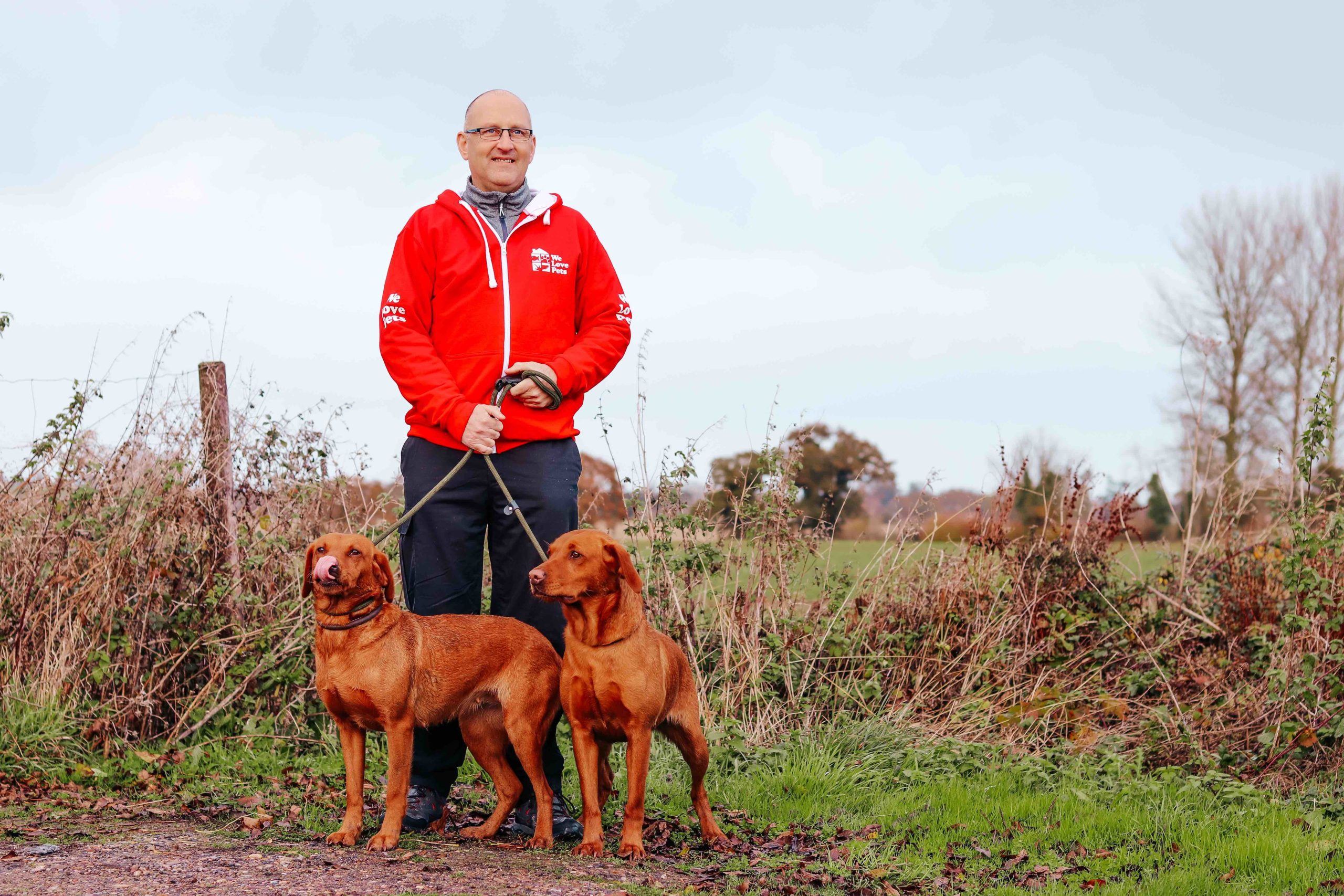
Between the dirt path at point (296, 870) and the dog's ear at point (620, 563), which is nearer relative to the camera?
the dirt path at point (296, 870)

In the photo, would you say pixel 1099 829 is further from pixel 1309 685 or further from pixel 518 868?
pixel 518 868

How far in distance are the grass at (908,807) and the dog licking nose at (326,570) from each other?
3.79 feet

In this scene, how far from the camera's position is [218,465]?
7.62 m

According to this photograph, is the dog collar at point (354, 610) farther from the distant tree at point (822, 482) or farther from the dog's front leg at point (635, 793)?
the distant tree at point (822, 482)

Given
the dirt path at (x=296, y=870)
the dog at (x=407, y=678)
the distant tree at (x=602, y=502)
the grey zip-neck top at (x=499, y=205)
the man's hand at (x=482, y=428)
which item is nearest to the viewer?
the dirt path at (x=296, y=870)

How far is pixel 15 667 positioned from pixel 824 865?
4.75 metres

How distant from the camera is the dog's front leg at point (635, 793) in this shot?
4.53m

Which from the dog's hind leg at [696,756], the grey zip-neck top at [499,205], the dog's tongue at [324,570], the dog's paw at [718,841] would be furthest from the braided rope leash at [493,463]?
the dog's paw at [718,841]

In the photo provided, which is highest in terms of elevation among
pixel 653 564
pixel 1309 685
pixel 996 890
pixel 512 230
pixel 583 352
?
Answer: pixel 512 230

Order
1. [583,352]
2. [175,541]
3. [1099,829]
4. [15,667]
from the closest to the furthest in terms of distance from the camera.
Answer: [583,352] → [1099,829] → [15,667] → [175,541]

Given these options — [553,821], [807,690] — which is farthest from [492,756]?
[807,690]

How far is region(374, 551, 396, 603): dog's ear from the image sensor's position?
177 inches

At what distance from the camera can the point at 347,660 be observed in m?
4.43

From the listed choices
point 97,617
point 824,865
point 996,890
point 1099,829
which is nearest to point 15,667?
point 97,617
